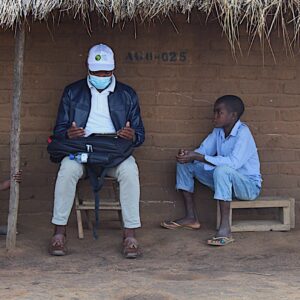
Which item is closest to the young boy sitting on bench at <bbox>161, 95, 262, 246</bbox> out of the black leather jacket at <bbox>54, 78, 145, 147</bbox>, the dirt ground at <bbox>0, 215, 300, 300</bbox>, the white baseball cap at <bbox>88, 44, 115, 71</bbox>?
the dirt ground at <bbox>0, 215, 300, 300</bbox>

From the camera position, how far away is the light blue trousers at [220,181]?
6.64 metres

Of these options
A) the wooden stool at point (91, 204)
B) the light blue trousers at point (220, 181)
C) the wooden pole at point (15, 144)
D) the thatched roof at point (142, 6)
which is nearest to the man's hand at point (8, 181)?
the wooden pole at point (15, 144)

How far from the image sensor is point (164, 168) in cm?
732

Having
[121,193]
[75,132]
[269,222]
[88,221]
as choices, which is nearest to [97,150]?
[75,132]

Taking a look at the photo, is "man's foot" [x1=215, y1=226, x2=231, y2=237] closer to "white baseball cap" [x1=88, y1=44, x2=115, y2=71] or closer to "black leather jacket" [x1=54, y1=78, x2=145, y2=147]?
"black leather jacket" [x1=54, y1=78, x2=145, y2=147]

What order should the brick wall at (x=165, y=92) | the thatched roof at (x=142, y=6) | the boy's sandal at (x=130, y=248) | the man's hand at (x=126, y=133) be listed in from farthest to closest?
the brick wall at (x=165, y=92) < the man's hand at (x=126, y=133) < the boy's sandal at (x=130, y=248) < the thatched roof at (x=142, y=6)

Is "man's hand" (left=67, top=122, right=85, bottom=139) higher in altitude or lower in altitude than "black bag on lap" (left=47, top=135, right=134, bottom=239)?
higher

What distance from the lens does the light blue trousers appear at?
6637 mm

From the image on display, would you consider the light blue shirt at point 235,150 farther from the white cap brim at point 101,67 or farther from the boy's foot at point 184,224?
the white cap brim at point 101,67

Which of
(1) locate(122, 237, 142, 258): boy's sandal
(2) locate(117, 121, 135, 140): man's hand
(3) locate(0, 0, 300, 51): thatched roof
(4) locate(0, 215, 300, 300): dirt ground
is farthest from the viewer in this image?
(2) locate(117, 121, 135, 140): man's hand

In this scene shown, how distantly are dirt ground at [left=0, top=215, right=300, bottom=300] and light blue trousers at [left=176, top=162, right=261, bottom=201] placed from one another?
1.28 feet

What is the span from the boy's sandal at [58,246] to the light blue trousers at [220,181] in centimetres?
128

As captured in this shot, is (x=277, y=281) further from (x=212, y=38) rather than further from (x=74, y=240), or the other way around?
(x=212, y=38)

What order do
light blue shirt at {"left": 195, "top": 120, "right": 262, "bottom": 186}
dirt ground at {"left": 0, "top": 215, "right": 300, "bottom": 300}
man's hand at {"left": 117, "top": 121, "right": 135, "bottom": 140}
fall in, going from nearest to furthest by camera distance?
dirt ground at {"left": 0, "top": 215, "right": 300, "bottom": 300}
man's hand at {"left": 117, "top": 121, "right": 135, "bottom": 140}
light blue shirt at {"left": 195, "top": 120, "right": 262, "bottom": 186}
